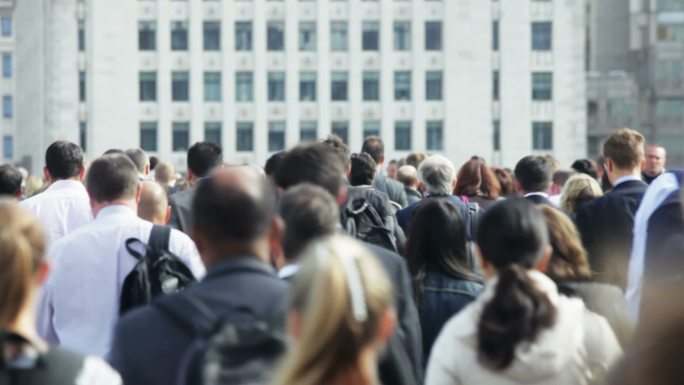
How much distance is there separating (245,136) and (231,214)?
6981 centimetres

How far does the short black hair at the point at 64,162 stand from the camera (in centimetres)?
1082

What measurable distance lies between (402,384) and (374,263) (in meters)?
1.68

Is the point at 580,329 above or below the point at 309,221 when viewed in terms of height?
below

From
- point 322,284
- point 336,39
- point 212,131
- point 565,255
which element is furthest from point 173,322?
point 336,39

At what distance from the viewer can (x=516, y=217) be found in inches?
243

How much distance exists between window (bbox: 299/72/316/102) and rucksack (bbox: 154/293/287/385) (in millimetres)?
70750

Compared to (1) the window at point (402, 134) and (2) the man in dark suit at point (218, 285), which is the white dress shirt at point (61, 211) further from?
(1) the window at point (402, 134)

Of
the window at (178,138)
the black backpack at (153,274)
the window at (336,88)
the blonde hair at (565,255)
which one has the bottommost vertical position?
the window at (178,138)

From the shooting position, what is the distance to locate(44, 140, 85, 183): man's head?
426 inches

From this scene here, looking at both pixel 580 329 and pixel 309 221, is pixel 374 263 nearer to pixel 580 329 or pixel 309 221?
pixel 309 221

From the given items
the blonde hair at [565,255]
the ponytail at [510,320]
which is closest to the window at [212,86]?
the blonde hair at [565,255]

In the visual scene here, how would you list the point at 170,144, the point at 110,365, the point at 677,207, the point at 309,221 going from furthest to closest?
the point at 170,144, the point at 677,207, the point at 309,221, the point at 110,365

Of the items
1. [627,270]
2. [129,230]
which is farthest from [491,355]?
[627,270]

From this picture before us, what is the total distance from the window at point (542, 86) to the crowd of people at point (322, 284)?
212ft
